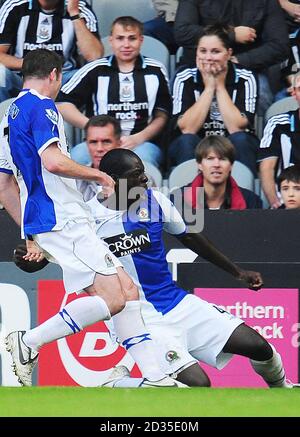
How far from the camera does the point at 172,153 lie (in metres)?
9.62

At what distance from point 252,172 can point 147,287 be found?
2501mm

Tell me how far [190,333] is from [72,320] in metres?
0.84

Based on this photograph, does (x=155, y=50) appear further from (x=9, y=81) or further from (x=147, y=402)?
(x=147, y=402)

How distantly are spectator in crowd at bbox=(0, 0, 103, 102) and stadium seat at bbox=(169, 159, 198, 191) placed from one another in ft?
4.60

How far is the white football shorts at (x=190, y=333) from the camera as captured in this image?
7.03 m

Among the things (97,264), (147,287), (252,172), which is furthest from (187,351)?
(252,172)

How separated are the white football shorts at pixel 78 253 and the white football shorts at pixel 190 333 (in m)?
0.65

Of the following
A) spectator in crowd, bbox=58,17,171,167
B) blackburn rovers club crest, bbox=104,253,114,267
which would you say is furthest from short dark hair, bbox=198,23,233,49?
blackburn rovers club crest, bbox=104,253,114,267

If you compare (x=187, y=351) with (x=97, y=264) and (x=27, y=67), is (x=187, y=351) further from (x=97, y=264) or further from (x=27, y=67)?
(x=27, y=67)

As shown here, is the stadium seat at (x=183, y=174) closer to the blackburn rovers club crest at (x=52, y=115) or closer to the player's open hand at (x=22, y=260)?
the player's open hand at (x=22, y=260)

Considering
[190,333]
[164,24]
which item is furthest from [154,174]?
[190,333]

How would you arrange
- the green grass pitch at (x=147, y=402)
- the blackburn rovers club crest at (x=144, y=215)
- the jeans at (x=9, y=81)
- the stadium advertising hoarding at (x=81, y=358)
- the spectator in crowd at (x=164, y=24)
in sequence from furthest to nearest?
the spectator in crowd at (x=164, y=24), the jeans at (x=9, y=81), the stadium advertising hoarding at (x=81, y=358), the blackburn rovers club crest at (x=144, y=215), the green grass pitch at (x=147, y=402)

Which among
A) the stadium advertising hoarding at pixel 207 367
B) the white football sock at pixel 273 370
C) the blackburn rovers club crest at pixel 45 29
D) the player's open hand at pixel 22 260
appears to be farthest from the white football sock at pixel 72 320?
the blackburn rovers club crest at pixel 45 29

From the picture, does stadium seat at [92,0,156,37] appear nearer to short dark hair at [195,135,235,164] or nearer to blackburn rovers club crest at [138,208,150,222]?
short dark hair at [195,135,235,164]
